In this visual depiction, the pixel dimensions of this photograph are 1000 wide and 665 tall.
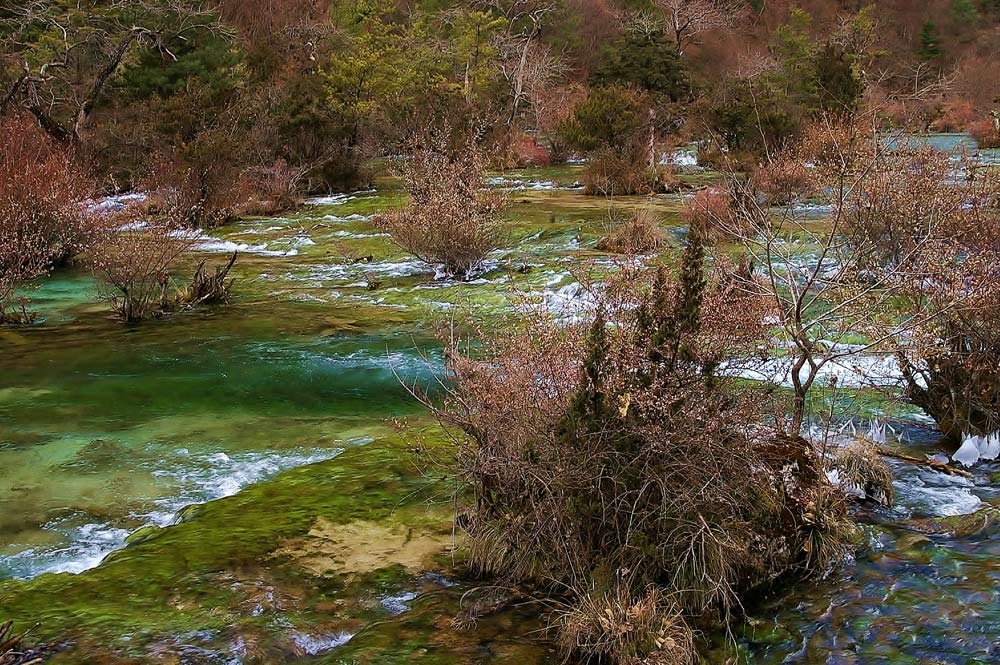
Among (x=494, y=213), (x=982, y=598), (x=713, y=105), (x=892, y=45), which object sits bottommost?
(x=982, y=598)

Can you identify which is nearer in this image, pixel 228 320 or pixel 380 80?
pixel 228 320

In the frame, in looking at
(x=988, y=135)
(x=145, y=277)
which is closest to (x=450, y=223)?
(x=145, y=277)

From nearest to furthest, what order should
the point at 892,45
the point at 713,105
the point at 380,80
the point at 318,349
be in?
the point at 318,349 < the point at 713,105 < the point at 380,80 < the point at 892,45

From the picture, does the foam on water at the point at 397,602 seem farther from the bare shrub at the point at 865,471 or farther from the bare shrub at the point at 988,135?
the bare shrub at the point at 988,135

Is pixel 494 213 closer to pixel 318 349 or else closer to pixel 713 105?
pixel 318 349

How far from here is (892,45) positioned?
57875mm

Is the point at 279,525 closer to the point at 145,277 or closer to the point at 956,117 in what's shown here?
the point at 145,277

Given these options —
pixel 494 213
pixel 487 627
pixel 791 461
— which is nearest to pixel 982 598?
pixel 791 461

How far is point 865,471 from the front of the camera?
18.8 ft

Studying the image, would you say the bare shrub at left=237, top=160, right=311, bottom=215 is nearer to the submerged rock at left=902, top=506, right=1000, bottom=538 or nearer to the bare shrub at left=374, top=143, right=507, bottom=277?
the bare shrub at left=374, top=143, right=507, bottom=277

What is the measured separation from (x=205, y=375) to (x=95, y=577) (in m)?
4.27

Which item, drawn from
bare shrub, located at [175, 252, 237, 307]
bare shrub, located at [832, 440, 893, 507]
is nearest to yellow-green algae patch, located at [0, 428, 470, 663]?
bare shrub, located at [832, 440, 893, 507]

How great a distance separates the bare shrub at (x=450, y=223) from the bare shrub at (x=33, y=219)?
15.4 ft

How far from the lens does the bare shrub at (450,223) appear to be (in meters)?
12.9
